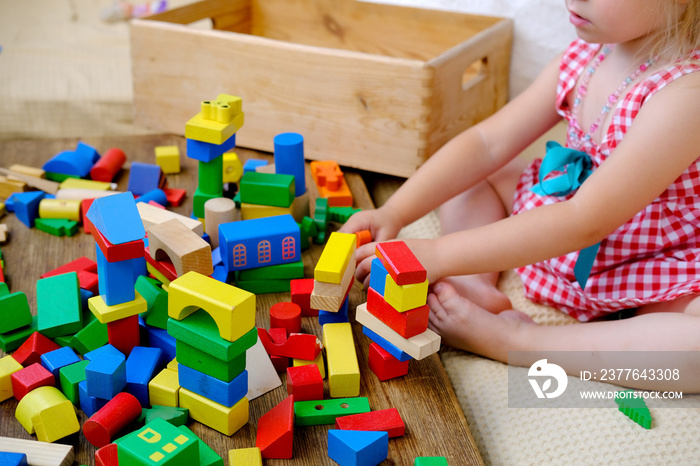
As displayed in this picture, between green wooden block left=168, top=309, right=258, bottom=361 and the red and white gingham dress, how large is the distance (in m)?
0.51

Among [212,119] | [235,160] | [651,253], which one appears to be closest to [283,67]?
[235,160]

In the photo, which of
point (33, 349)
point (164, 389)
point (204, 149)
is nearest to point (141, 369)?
point (164, 389)

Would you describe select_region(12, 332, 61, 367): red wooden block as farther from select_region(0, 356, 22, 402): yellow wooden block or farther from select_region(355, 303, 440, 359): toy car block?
select_region(355, 303, 440, 359): toy car block

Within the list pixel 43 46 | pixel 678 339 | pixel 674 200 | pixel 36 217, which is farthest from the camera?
pixel 43 46

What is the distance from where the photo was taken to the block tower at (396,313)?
0.67 m

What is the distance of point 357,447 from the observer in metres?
0.63

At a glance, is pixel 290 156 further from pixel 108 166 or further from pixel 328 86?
pixel 108 166

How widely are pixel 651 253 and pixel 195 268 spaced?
61cm

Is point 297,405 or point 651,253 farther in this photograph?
point 651,253

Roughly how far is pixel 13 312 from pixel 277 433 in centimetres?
36

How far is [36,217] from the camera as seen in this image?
1054mm

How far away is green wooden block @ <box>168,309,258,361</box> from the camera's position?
2.02ft

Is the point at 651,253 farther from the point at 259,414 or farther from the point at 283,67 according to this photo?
the point at 283,67

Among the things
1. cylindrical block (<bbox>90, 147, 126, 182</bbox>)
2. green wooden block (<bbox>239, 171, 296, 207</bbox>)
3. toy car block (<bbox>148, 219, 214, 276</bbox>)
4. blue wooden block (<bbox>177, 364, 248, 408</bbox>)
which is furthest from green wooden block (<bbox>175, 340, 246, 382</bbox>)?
cylindrical block (<bbox>90, 147, 126, 182</bbox>)
